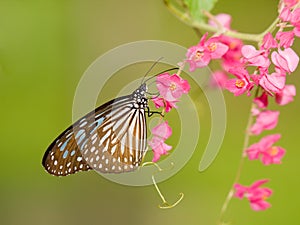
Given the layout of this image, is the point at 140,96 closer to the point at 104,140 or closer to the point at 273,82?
the point at 104,140

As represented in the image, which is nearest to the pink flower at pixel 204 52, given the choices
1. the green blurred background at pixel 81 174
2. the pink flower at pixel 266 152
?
the pink flower at pixel 266 152

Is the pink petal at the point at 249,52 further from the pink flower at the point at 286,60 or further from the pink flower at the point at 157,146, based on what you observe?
the pink flower at the point at 157,146

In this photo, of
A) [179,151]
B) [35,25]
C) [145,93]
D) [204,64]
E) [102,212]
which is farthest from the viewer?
[102,212]

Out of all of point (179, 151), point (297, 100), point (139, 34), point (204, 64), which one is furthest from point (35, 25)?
point (204, 64)

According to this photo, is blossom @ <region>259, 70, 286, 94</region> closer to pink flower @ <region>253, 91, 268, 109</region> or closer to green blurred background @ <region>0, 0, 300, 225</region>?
pink flower @ <region>253, 91, 268, 109</region>

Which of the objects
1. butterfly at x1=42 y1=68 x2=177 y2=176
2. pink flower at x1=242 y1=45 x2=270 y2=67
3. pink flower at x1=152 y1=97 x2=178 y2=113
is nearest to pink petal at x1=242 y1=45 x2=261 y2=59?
pink flower at x1=242 y1=45 x2=270 y2=67

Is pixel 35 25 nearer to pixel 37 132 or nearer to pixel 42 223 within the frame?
pixel 37 132
